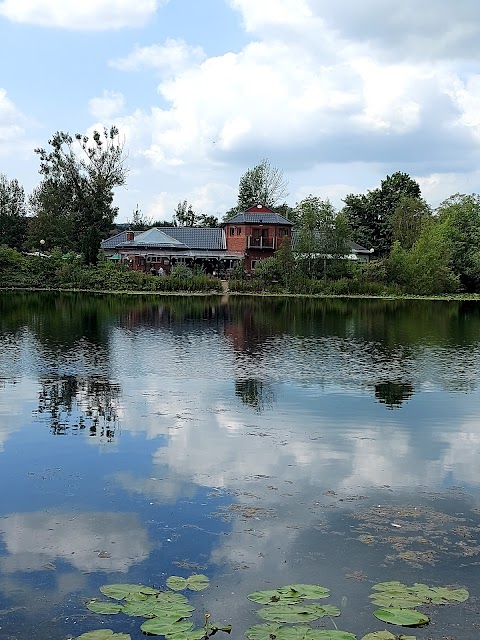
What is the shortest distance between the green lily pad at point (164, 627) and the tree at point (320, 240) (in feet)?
230

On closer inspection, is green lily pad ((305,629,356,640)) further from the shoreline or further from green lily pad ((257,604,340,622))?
the shoreline

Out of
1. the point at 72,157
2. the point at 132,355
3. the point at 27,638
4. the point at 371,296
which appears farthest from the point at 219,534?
the point at 72,157

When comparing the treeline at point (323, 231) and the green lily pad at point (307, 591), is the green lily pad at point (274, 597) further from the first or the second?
the treeline at point (323, 231)

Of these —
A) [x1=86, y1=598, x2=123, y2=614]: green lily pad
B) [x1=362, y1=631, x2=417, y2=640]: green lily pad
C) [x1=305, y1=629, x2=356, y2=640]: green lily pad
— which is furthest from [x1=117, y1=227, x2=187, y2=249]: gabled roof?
[x1=305, y1=629, x2=356, y2=640]: green lily pad

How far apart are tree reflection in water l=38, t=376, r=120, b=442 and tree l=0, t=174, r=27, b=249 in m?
81.7

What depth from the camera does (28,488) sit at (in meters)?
11.3

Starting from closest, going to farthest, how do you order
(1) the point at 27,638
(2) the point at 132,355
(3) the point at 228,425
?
(1) the point at 27,638 → (3) the point at 228,425 → (2) the point at 132,355

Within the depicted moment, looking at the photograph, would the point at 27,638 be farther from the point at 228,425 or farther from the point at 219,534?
the point at 228,425

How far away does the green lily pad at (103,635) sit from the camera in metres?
6.39

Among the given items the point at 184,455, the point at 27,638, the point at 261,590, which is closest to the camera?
the point at 27,638

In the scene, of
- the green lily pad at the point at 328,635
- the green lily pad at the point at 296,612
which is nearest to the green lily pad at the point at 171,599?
the green lily pad at the point at 296,612

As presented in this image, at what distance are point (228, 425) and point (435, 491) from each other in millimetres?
5409

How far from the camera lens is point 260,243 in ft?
275

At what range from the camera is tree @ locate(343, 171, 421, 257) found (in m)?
95.9
